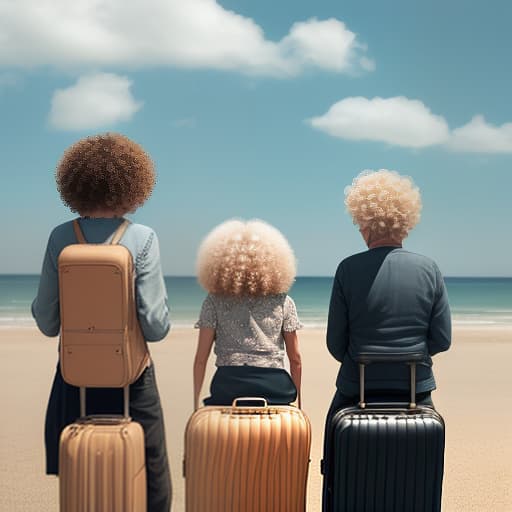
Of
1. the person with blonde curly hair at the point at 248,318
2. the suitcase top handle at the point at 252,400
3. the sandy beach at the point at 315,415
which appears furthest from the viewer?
the sandy beach at the point at 315,415

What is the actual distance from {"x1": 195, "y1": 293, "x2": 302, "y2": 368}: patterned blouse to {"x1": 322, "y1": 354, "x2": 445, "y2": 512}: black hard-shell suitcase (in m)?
0.40

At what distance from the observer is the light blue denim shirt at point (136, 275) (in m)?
3.24

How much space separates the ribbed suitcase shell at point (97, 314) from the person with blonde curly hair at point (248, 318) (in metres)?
0.47

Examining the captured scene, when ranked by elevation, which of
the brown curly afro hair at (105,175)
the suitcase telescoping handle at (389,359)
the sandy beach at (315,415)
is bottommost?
the sandy beach at (315,415)

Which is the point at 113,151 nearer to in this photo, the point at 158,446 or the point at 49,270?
the point at 49,270

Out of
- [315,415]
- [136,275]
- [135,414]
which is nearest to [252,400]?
[135,414]

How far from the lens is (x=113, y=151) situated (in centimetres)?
335

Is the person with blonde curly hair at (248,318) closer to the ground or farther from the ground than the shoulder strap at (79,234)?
closer to the ground

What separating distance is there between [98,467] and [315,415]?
16.5ft

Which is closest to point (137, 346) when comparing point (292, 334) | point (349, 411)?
point (292, 334)

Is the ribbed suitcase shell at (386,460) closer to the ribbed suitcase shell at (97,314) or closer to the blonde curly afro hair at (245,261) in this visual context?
the blonde curly afro hair at (245,261)

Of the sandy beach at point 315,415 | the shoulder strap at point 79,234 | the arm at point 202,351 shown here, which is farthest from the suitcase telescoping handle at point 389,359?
the sandy beach at point 315,415

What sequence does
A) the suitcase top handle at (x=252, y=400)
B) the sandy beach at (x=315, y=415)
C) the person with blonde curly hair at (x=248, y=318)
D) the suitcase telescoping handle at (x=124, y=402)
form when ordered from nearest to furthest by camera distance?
1. the suitcase telescoping handle at (x=124, y=402)
2. the suitcase top handle at (x=252, y=400)
3. the person with blonde curly hair at (x=248, y=318)
4. the sandy beach at (x=315, y=415)

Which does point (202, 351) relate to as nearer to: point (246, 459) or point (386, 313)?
point (246, 459)
